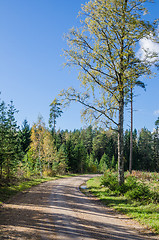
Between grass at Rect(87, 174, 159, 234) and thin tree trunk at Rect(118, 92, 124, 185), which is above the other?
thin tree trunk at Rect(118, 92, 124, 185)

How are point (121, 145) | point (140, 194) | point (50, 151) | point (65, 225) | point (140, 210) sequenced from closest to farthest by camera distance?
point (65, 225)
point (140, 210)
point (140, 194)
point (121, 145)
point (50, 151)

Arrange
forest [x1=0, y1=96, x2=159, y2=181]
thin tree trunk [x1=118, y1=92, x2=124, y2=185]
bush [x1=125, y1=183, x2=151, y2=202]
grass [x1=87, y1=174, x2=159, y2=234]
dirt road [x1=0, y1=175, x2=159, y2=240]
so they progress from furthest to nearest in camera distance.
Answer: forest [x1=0, y1=96, x2=159, y2=181]
thin tree trunk [x1=118, y1=92, x2=124, y2=185]
bush [x1=125, y1=183, x2=151, y2=202]
grass [x1=87, y1=174, x2=159, y2=234]
dirt road [x1=0, y1=175, x2=159, y2=240]

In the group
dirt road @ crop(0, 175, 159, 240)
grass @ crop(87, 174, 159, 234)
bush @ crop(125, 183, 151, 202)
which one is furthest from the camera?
bush @ crop(125, 183, 151, 202)

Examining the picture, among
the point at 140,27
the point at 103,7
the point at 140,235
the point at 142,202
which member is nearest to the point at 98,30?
the point at 103,7

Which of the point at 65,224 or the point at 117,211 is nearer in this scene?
the point at 65,224

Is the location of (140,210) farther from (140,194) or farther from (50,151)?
(50,151)

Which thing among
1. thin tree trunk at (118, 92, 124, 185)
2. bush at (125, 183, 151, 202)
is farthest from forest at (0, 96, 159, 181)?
bush at (125, 183, 151, 202)

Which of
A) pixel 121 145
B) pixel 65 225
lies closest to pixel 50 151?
pixel 121 145

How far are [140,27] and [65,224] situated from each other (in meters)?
10.9

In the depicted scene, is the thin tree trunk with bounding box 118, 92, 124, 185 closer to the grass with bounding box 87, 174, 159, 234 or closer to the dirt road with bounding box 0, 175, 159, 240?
the grass with bounding box 87, 174, 159, 234

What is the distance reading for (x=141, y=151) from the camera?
2734 inches

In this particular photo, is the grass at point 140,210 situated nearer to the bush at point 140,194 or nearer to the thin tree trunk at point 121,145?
the bush at point 140,194

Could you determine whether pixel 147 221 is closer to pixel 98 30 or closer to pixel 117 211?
pixel 117 211

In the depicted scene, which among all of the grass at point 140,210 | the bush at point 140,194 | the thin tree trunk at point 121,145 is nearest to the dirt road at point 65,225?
the grass at point 140,210
